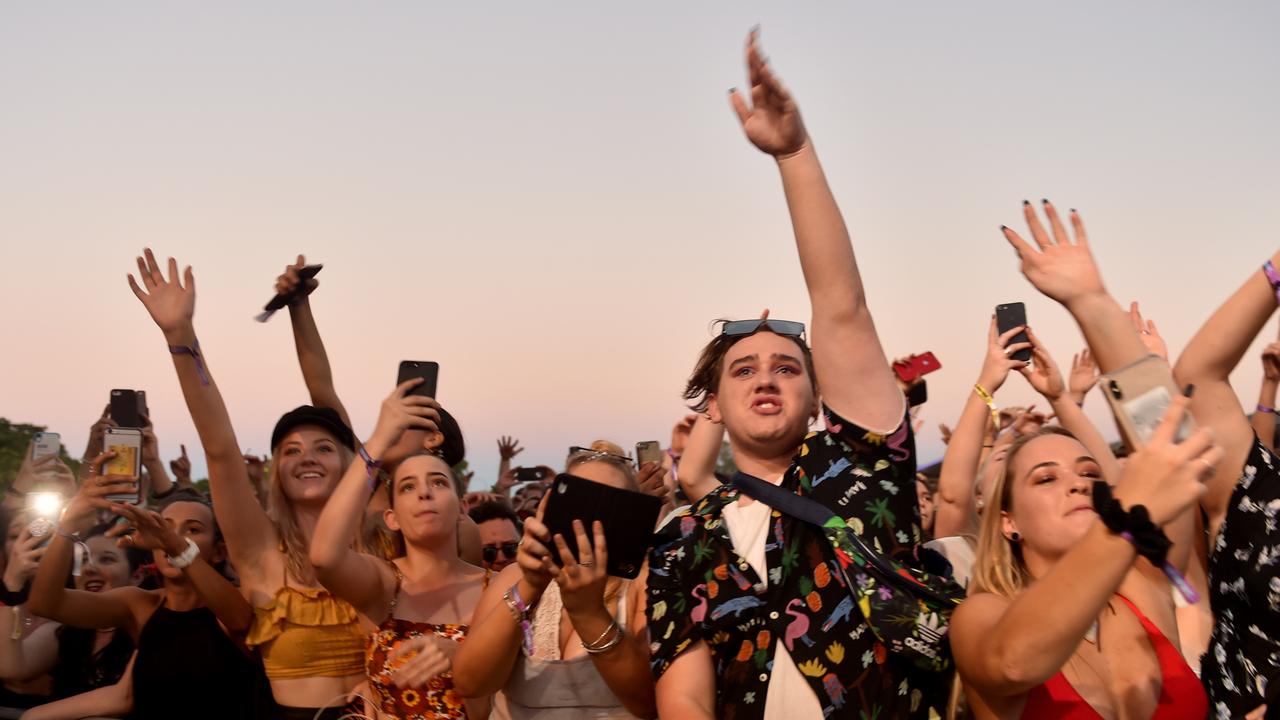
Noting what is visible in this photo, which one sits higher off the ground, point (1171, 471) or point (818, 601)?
point (1171, 471)

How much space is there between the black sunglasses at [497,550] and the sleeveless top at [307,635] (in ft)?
4.46

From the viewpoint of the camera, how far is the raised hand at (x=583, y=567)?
9.80ft

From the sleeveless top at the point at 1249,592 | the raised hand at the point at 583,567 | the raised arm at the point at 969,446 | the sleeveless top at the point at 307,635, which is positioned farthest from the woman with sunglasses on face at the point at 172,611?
the sleeveless top at the point at 1249,592

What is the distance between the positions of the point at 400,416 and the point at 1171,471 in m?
2.75

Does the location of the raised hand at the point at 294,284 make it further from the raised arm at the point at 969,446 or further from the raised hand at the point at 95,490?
the raised arm at the point at 969,446

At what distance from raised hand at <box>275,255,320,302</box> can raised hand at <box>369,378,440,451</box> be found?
71.3 inches

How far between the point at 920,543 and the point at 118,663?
4374mm

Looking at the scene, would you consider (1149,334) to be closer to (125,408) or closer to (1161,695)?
(1161,695)

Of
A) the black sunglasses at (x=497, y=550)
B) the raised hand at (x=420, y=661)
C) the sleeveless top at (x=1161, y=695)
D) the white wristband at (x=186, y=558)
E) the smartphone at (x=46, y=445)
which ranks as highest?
the smartphone at (x=46, y=445)

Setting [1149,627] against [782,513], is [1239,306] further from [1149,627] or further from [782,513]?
[782,513]

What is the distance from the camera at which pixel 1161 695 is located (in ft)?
9.85

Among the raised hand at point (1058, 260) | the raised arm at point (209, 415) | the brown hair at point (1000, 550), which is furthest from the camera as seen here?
the raised arm at point (209, 415)

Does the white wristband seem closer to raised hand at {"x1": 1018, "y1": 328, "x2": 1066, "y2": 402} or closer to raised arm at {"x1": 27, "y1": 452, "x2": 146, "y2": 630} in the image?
raised arm at {"x1": 27, "y1": 452, "x2": 146, "y2": 630}

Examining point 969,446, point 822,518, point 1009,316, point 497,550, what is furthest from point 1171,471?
point 497,550
